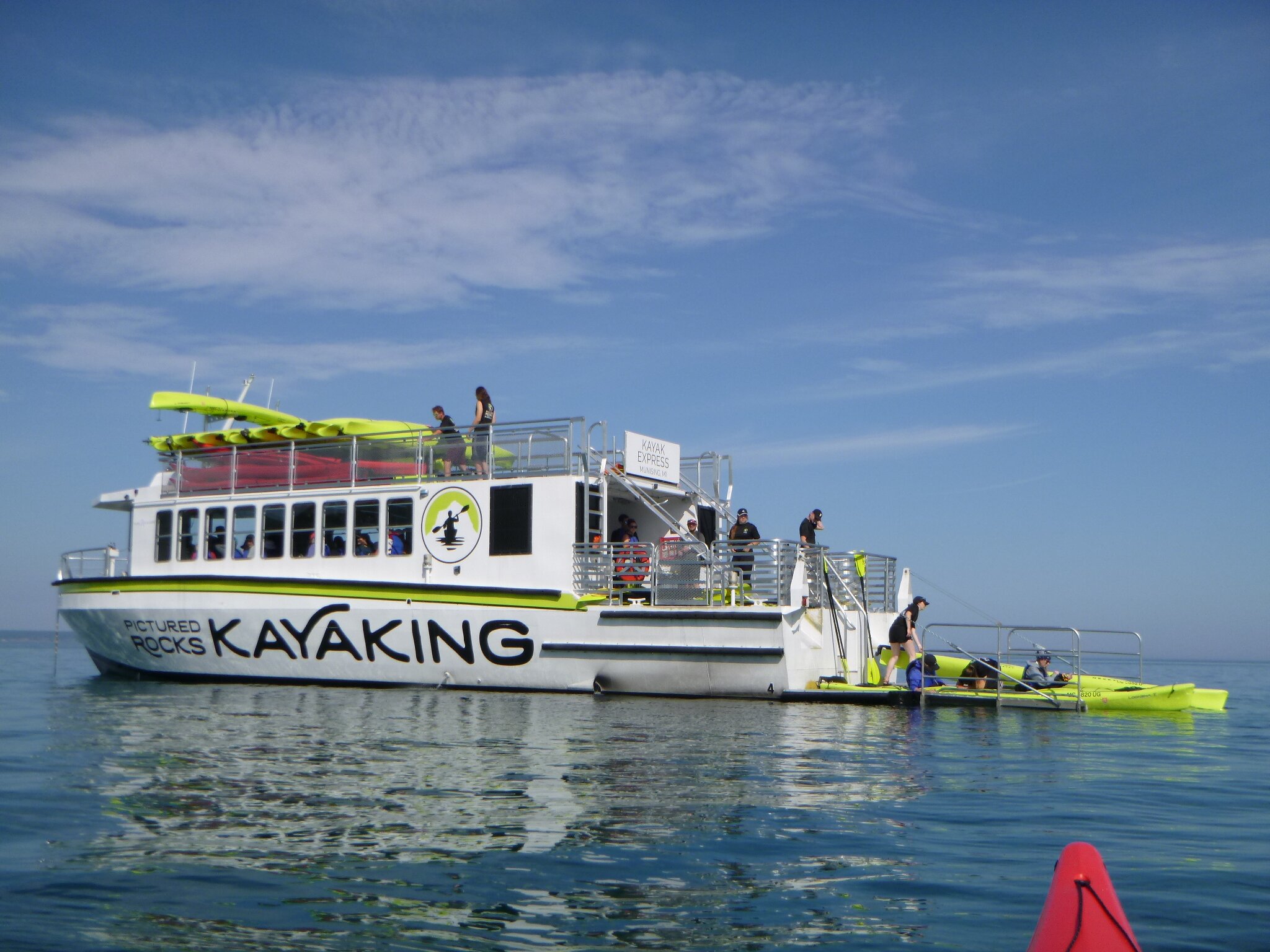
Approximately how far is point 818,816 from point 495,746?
4486 millimetres

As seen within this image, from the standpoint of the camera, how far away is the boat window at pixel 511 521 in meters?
19.0

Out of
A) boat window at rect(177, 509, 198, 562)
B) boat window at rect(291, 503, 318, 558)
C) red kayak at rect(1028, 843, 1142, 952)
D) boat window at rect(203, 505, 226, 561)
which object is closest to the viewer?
red kayak at rect(1028, 843, 1142, 952)

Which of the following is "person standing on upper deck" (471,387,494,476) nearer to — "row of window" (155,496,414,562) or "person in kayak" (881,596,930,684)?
"row of window" (155,496,414,562)

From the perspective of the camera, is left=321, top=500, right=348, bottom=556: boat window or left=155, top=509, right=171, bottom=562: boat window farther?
left=155, top=509, right=171, bottom=562: boat window

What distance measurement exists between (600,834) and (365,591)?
1246cm

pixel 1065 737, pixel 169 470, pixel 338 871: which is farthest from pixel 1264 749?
pixel 169 470

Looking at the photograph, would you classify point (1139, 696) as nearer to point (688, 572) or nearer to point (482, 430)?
point (688, 572)

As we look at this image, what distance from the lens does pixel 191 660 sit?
20516 mm

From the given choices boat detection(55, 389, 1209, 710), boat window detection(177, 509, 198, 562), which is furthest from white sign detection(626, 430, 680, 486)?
boat window detection(177, 509, 198, 562)

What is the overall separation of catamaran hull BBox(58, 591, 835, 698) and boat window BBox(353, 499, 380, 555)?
41.3 inches

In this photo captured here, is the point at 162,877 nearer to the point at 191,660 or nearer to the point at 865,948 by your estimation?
the point at 865,948

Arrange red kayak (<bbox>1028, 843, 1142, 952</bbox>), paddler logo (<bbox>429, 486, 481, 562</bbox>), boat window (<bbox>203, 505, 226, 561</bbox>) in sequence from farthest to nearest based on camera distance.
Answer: boat window (<bbox>203, 505, 226, 561</bbox>), paddler logo (<bbox>429, 486, 481, 562</bbox>), red kayak (<bbox>1028, 843, 1142, 952</bbox>)

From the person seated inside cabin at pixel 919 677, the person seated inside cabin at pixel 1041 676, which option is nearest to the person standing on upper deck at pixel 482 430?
the person seated inside cabin at pixel 919 677

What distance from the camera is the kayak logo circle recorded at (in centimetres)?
1925
